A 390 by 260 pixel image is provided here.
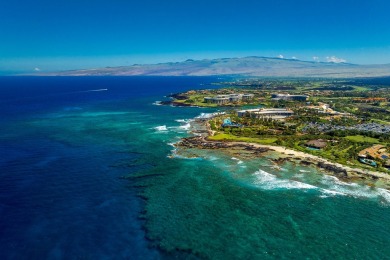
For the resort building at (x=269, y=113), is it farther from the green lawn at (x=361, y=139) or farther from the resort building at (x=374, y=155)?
the resort building at (x=374, y=155)

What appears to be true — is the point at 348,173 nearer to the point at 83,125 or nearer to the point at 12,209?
the point at 12,209

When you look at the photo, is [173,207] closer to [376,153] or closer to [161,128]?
[376,153]

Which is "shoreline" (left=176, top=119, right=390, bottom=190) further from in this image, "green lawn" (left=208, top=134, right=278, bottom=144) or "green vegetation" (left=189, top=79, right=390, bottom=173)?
"green vegetation" (left=189, top=79, right=390, bottom=173)

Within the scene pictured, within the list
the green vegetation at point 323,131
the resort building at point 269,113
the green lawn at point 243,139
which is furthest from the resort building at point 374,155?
the resort building at point 269,113

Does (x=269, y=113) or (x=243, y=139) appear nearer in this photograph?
(x=243, y=139)

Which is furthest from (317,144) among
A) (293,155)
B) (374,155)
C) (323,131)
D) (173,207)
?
(173,207)

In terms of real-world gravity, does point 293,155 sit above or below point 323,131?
below
